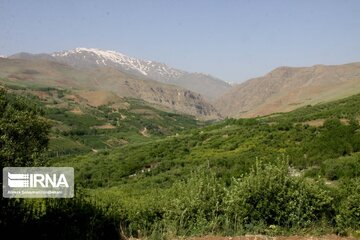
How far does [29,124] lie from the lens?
47.1 feet

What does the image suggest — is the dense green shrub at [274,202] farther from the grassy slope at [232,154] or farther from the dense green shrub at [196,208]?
the grassy slope at [232,154]

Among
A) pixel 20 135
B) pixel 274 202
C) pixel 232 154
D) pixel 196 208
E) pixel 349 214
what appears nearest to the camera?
pixel 20 135

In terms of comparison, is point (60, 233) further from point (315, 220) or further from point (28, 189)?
point (315, 220)

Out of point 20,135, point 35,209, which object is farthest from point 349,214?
point 20,135

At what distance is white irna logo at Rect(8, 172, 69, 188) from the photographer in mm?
12086

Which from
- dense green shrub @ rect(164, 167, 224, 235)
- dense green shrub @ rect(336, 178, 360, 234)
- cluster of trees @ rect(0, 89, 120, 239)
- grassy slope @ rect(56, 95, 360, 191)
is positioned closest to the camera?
cluster of trees @ rect(0, 89, 120, 239)

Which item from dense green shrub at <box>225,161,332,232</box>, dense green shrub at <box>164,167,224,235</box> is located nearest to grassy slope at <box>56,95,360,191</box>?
dense green shrub at <box>225,161,332,232</box>

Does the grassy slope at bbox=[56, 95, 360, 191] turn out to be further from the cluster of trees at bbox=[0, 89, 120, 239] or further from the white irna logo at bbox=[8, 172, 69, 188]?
the white irna logo at bbox=[8, 172, 69, 188]

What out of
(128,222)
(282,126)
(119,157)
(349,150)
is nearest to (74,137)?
(119,157)

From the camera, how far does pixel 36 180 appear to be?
1321cm

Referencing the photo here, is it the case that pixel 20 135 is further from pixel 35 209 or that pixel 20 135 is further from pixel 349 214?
pixel 349 214

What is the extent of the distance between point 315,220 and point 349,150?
21.0 meters

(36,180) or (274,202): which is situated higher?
(36,180)

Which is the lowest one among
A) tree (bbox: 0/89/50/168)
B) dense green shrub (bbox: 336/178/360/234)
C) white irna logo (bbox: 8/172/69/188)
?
dense green shrub (bbox: 336/178/360/234)
